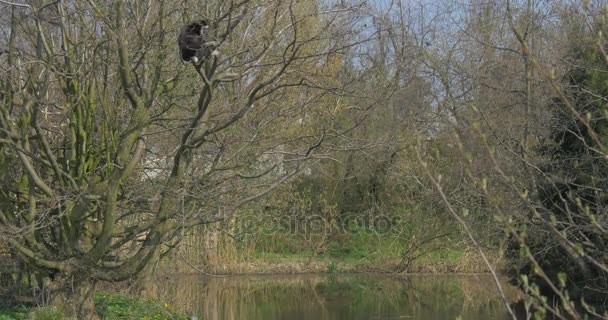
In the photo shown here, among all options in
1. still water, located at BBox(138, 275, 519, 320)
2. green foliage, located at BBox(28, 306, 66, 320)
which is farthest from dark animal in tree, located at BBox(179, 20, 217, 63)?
still water, located at BBox(138, 275, 519, 320)

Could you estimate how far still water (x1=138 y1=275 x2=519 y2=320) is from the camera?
1576cm

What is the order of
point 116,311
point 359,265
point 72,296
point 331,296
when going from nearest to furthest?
point 72,296 < point 116,311 < point 331,296 < point 359,265

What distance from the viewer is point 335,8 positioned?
925 centimetres

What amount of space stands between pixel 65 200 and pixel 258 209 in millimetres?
7088

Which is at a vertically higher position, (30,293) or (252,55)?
(252,55)

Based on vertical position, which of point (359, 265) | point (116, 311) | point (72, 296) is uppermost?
point (359, 265)

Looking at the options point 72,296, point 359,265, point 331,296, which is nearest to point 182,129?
point 72,296

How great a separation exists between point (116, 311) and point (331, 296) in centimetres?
825

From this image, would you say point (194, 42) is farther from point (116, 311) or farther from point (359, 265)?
point (359, 265)

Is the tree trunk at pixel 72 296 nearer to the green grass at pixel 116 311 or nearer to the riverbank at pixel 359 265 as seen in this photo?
the green grass at pixel 116 311

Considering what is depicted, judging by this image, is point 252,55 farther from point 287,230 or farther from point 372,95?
point 287,230

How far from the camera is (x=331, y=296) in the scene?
18531 millimetres

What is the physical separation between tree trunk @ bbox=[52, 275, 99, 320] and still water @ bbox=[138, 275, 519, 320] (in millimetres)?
3181

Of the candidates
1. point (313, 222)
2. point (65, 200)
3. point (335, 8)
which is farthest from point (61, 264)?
point (313, 222)
